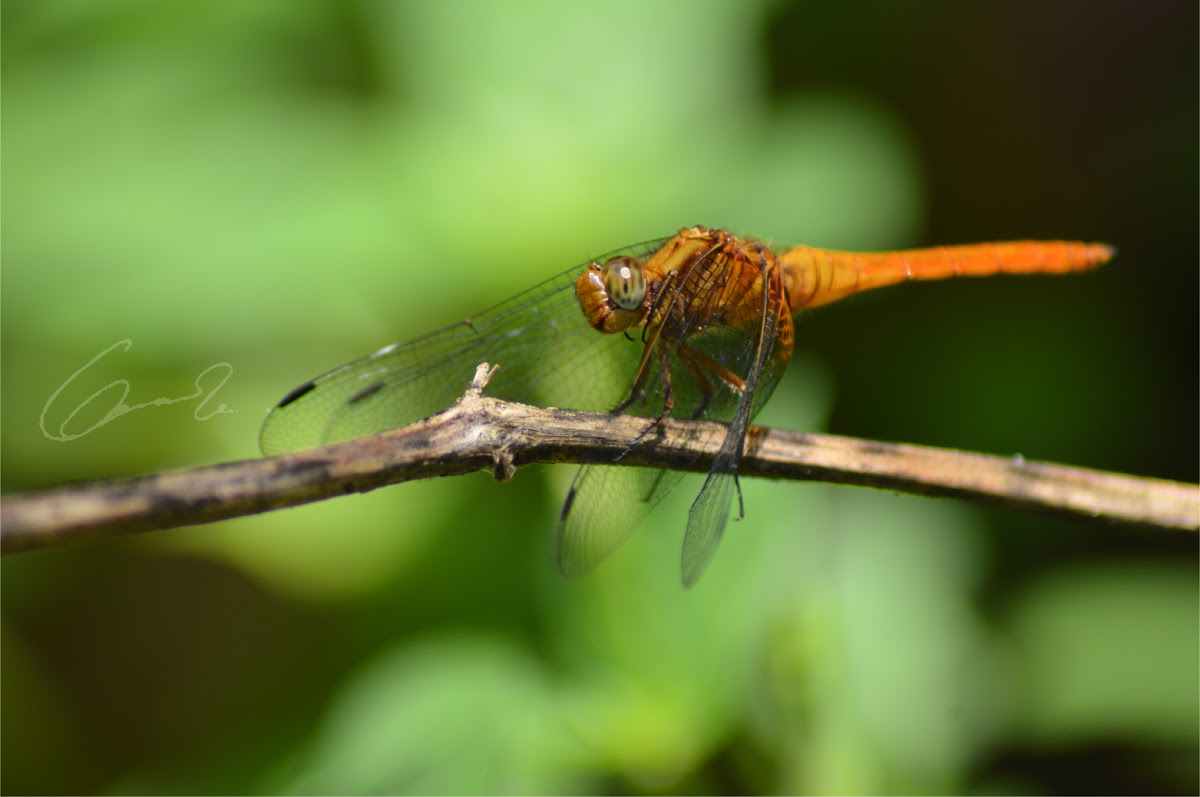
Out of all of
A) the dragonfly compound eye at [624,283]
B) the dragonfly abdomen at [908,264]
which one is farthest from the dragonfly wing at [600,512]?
the dragonfly abdomen at [908,264]

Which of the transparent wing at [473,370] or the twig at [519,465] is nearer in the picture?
the twig at [519,465]

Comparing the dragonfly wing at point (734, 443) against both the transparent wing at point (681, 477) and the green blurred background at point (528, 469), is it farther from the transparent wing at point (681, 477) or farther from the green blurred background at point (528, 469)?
the green blurred background at point (528, 469)

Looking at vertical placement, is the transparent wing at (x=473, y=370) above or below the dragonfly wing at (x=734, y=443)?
above

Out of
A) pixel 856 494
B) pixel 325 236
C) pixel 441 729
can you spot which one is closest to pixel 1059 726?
pixel 856 494

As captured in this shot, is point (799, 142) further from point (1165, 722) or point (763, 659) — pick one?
point (1165, 722)

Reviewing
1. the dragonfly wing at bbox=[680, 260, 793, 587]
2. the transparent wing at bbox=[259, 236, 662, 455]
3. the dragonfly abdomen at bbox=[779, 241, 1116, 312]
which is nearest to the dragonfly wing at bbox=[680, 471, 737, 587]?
the dragonfly wing at bbox=[680, 260, 793, 587]

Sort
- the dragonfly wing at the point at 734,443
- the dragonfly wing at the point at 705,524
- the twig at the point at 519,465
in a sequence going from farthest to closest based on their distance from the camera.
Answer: the dragonfly wing at the point at 705,524, the dragonfly wing at the point at 734,443, the twig at the point at 519,465

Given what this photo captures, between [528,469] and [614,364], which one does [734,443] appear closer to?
[614,364]
